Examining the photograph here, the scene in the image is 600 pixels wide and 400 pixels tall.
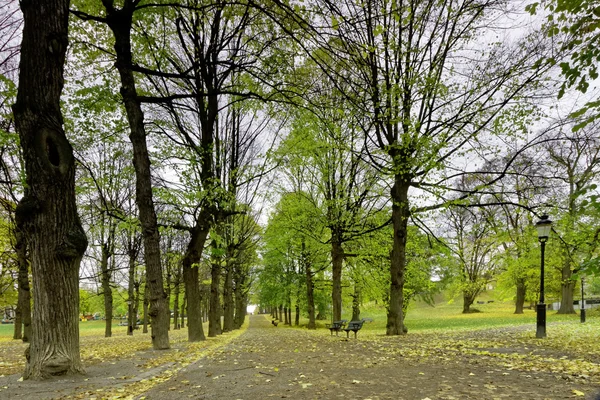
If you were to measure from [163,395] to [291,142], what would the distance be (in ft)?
39.1

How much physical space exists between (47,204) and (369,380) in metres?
5.46

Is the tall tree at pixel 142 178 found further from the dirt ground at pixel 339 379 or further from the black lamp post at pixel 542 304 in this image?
the black lamp post at pixel 542 304

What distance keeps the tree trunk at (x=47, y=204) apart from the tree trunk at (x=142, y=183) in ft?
10.3

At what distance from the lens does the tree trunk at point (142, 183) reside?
8.37 m

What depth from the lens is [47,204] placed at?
5188 mm

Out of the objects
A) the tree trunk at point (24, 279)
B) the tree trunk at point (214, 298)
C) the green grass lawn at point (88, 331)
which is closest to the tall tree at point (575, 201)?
the tree trunk at point (214, 298)

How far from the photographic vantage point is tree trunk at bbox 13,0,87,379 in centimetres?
503

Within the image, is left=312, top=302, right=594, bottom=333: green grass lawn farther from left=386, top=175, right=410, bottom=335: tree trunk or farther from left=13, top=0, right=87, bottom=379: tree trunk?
left=13, top=0, right=87, bottom=379: tree trunk

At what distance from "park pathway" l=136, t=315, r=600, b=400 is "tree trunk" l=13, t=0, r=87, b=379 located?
71.4 inches

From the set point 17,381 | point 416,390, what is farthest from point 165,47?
point 416,390

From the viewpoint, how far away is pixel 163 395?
4.18m

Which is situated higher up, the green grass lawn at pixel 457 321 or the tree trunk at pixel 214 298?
the tree trunk at pixel 214 298

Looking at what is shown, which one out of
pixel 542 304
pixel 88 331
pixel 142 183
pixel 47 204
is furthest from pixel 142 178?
pixel 88 331

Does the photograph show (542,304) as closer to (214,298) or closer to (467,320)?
(214,298)
